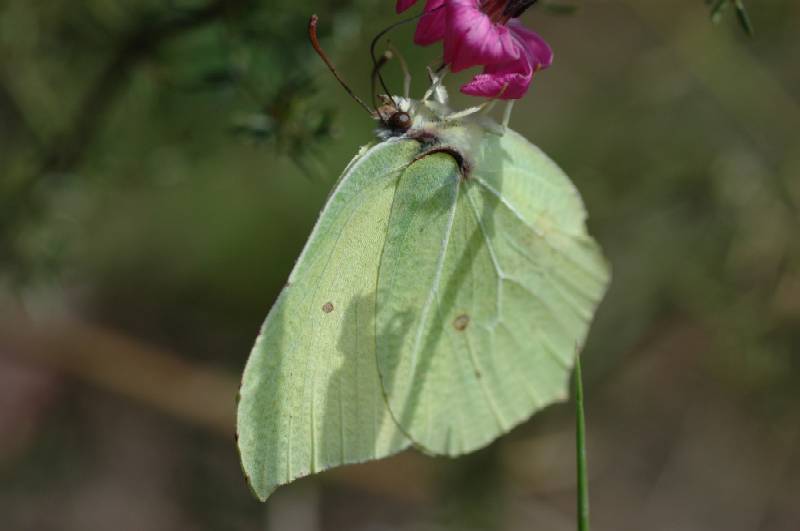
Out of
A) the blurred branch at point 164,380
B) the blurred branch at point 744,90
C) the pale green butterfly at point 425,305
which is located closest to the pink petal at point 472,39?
the pale green butterfly at point 425,305

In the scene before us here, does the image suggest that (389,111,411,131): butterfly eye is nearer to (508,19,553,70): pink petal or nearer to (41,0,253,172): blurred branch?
(508,19,553,70): pink petal

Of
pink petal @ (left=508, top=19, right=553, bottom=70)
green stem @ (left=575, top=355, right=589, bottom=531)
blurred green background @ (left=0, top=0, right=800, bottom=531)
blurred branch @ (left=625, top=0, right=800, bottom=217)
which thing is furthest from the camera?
blurred branch @ (left=625, top=0, right=800, bottom=217)

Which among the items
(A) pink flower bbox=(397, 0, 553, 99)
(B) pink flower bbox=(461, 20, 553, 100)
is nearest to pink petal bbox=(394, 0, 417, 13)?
(A) pink flower bbox=(397, 0, 553, 99)

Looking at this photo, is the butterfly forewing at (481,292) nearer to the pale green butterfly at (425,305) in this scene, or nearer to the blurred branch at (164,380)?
the pale green butterfly at (425,305)

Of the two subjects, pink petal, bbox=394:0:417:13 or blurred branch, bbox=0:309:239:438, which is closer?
pink petal, bbox=394:0:417:13

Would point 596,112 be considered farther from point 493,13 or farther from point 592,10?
point 493,13

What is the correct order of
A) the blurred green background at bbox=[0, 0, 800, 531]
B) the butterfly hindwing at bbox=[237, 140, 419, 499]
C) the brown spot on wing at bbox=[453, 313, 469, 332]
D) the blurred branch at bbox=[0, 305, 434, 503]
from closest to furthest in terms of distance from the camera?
the butterfly hindwing at bbox=[237, 140, 419, 499], the brown spot on wing at bbox=[453, 313, 469, 332], the blurred green background at bbox=[0, 0, 800, 531], the blurred branch at bbox=[0, 305, 434, 503]

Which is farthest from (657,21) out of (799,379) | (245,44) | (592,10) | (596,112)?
(245,44)

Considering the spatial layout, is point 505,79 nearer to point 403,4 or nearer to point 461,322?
point 403,4
